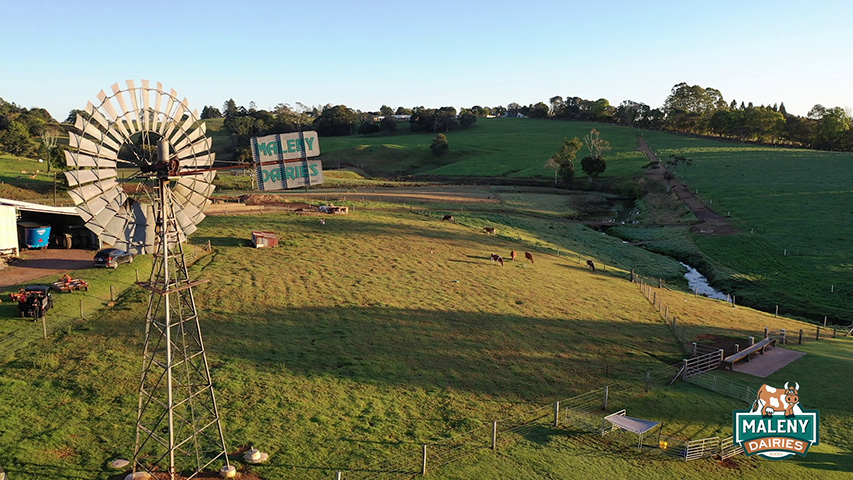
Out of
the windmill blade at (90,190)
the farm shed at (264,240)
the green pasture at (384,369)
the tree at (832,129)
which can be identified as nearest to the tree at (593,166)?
the green pasture at (384,369)

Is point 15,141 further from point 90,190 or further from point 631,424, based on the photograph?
point 631,424

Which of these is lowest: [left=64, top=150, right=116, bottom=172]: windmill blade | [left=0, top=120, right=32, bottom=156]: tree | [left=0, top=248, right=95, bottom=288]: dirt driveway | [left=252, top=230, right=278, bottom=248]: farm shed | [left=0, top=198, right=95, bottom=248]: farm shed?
[left=252, top=230, right=278, bottom=248]: farm shed

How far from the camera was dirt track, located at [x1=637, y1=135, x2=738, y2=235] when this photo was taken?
8612 centimetres

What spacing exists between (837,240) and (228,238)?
74.6 metres

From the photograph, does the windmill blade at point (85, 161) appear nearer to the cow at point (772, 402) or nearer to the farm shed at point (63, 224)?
the cow at point (772, 402)

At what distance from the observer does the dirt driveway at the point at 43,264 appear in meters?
41.2

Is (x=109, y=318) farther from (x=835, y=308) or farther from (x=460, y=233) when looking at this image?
(x=835, y=308)

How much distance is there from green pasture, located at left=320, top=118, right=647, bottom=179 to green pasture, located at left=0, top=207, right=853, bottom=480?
8909cm

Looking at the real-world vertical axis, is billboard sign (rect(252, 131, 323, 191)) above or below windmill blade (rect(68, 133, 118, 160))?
below

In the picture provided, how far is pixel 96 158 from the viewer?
754 inches

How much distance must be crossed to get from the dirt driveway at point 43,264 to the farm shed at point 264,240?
43.2ft

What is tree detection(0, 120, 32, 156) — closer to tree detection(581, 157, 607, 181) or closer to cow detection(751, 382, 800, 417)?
tree detection(581, 157, 607, 181)

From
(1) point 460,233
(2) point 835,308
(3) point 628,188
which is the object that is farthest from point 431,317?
(3) point 628,188

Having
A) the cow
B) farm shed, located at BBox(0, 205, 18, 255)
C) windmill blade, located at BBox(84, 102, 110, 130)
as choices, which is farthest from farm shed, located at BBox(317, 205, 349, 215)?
windmill blade, located at BBox(84, 102, 110, 130)
